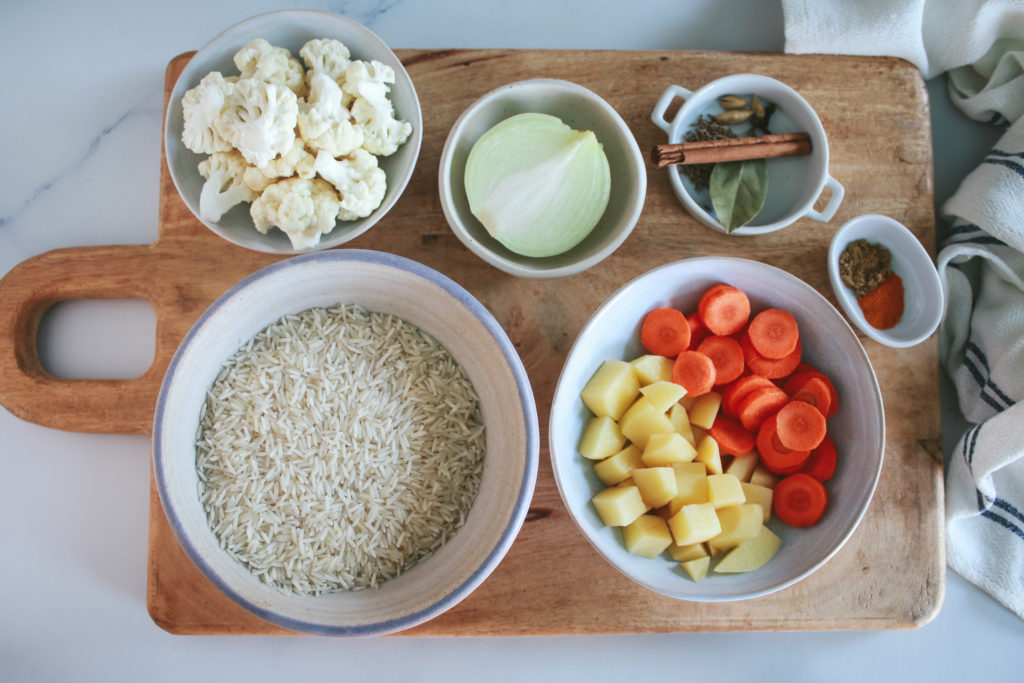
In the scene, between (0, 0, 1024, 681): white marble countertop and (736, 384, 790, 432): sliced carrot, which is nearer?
(736, 384, 790, 432): sliced carrot

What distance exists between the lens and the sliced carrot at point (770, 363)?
138 centimetres

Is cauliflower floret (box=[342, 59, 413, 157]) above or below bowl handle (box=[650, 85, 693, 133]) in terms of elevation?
above

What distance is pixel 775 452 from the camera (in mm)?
1351

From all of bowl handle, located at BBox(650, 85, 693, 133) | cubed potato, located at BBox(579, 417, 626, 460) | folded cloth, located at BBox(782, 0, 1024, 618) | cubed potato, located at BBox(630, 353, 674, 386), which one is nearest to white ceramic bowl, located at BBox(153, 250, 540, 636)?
cubed potato, located at BBox(579, 417, 626, 460)

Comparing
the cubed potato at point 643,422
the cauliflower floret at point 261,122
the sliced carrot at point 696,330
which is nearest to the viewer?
the cauliflower floret at point 261,122

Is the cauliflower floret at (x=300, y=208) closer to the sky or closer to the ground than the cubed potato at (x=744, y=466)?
closer to the sky

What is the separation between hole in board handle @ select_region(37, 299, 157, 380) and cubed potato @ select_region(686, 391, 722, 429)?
115 centimetres

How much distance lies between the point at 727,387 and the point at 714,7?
0.92m

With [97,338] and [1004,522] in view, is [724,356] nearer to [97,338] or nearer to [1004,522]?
[1004,522]

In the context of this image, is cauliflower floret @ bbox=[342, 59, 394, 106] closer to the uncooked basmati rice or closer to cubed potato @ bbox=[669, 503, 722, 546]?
the uncooked basmati rice

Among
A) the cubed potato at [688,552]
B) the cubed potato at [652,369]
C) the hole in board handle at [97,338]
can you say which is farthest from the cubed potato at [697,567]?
the hole in board handle at [97,338]

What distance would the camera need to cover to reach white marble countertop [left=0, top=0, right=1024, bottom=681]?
1559 mm

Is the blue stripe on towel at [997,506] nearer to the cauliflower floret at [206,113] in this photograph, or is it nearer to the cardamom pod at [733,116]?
the cardamom pod at [733,116]

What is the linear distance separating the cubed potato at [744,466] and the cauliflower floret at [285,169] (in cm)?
94
